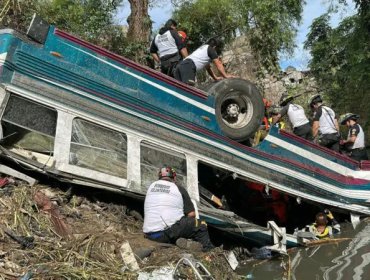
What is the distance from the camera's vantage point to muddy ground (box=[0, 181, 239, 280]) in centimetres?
421

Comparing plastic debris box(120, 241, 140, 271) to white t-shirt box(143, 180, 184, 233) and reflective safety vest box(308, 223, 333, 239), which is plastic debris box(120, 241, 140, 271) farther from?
reflective safety vest box(308, 223, 333, 239)

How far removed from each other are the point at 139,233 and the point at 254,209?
2.76 m

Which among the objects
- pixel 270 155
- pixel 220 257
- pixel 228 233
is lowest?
pixel 220 257

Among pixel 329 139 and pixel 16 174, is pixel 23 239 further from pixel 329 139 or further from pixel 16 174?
pixel 329 139

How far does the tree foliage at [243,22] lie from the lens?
16.9m

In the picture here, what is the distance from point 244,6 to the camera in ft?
56.5

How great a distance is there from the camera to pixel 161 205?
5.42m

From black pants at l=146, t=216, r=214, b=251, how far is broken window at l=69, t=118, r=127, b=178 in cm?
76

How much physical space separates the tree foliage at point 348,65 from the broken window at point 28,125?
33.9ft

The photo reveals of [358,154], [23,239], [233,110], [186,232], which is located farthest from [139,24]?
[23,239]

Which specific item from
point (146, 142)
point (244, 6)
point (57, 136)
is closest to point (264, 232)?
point (146, 142)

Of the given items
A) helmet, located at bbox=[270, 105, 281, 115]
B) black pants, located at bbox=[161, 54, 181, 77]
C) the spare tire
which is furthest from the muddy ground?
helmet, located at bbox=[270, 105, 281, 115]

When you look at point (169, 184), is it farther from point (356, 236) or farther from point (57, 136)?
point (356, 236)

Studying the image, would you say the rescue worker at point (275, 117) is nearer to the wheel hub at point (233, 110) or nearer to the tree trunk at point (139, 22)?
the wheel hub at point (233, 110)
